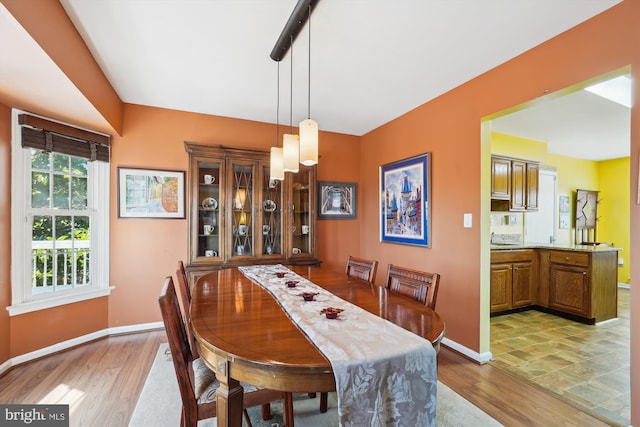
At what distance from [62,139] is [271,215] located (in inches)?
83.9

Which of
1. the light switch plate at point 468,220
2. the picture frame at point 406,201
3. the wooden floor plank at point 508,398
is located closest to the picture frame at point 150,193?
the picture frame at point 406,201

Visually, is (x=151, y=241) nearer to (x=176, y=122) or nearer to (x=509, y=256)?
(x=176, y=122)

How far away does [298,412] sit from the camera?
6.08 ft

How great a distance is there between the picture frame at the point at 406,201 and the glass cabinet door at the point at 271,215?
139 cm

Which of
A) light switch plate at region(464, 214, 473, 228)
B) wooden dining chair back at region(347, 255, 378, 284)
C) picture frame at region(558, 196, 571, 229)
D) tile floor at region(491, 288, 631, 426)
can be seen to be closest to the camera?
tile floor at region(491, 288, 631, 426)

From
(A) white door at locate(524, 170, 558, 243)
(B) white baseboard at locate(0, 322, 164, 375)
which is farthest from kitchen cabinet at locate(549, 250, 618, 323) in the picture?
(B) white baseboard at locate(0, 322, 164, 375)

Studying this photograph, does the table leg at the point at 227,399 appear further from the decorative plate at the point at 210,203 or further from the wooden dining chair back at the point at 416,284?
the decorative plate at the point at 210,203

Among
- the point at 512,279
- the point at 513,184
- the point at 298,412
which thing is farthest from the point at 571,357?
the point at 298,412

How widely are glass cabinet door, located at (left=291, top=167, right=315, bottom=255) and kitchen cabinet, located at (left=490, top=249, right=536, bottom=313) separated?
2.35 m

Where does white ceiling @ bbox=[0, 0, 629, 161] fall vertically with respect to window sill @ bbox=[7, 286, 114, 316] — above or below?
above

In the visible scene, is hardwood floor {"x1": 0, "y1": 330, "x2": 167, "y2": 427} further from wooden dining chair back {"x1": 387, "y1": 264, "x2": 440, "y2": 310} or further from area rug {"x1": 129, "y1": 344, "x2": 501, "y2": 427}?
wooden dining chair back {"x1": 387, "y1": 264, "x2": 440, "y2": 310}

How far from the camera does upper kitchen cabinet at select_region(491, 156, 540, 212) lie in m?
3.89

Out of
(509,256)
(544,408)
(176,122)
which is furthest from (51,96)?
(509,256)

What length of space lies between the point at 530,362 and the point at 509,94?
2.30 metres
